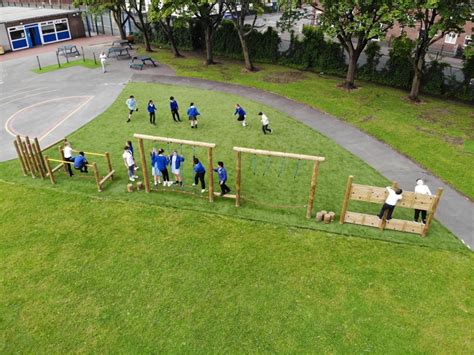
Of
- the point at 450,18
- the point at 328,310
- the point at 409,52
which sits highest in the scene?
the point at 450,18

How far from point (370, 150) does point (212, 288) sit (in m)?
11.4

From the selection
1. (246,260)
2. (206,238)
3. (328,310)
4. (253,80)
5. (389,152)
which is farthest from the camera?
(253,80)

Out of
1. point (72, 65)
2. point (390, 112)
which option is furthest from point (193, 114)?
point (72, 65)

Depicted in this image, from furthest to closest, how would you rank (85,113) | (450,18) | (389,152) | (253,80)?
(253,80) < (85,113) < (450,18) < (389,152)

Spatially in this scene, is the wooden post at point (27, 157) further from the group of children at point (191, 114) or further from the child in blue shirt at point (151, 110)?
the child in blue shirt at point (151, 110)

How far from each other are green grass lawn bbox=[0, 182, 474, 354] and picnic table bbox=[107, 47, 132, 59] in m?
23.5

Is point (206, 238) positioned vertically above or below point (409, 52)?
below

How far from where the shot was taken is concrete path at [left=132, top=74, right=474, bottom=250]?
1387 centimetres

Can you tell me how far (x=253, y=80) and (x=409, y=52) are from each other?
10703mm

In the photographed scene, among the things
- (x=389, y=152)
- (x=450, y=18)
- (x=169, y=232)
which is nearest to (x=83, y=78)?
(x=169, y=232)

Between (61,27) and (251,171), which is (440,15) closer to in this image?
(251,171)

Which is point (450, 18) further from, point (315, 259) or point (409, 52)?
point (315, 259)

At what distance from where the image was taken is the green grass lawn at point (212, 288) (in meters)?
9.59

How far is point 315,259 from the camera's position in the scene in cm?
1205
